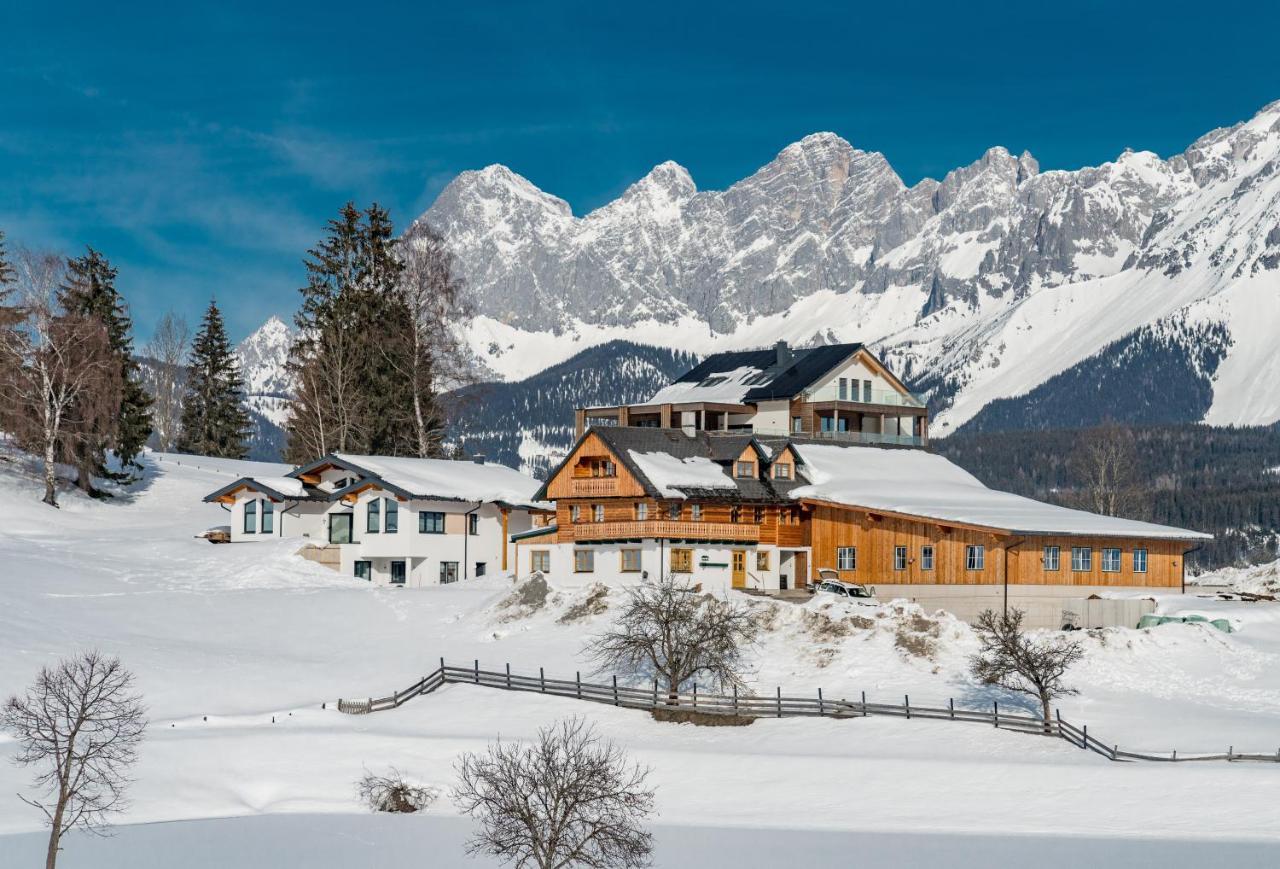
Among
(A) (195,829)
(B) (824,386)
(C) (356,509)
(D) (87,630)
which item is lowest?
(A) (195,829)

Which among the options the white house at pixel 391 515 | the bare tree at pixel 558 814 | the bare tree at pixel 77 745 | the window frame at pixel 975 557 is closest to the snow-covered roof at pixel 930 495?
the window frame at pixel 975 557

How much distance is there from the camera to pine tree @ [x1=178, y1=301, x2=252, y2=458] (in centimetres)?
13212

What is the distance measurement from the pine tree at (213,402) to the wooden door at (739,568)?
6726 cm

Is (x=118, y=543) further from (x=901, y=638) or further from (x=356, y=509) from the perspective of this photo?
(x=901, y=638)

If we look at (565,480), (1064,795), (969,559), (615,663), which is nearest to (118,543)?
(565,480)

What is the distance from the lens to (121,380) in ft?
304

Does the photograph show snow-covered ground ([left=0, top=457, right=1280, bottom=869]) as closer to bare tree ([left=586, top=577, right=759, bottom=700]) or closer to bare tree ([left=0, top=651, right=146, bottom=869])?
bare tree ([left=0, top=651, right=146, bottom=869])

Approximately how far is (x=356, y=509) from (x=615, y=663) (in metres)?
24.9

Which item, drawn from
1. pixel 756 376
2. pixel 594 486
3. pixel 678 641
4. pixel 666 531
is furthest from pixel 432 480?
pixel 678 641

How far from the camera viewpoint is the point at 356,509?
273ft

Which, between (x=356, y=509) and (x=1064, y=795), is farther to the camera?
(x=356, y=509)

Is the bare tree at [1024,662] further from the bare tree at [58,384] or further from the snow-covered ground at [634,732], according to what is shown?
the bare tree at [58,384]

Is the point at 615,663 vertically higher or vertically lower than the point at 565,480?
lower

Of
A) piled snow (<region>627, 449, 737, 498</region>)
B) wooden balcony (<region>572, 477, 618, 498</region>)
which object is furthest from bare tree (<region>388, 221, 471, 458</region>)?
piled snow (<region>627, 449, 737, 498</region>)
